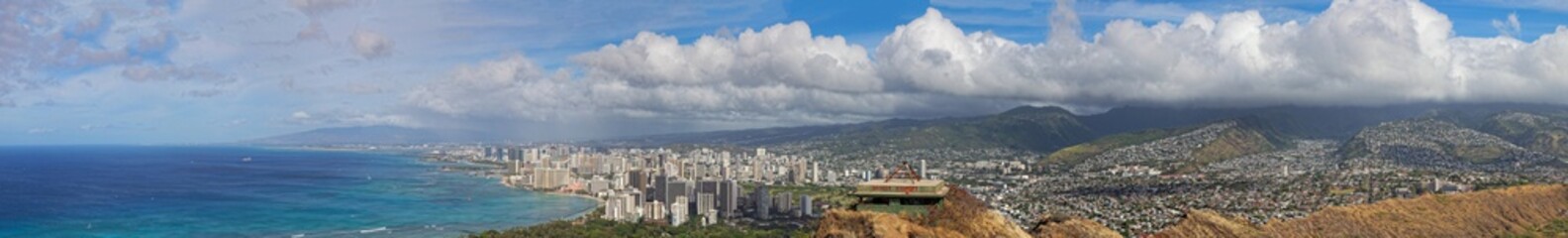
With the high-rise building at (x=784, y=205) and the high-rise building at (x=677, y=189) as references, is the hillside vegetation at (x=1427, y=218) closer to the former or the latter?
the high-rise building at (x=784, y=205)

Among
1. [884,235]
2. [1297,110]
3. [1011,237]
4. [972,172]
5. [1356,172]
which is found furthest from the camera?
[1297,110]

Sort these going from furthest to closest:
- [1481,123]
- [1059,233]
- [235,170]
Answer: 1. [235,170]
2. [1481,123]
3. [1059,233]

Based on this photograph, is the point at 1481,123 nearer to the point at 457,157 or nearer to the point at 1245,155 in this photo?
the point at 1245,155

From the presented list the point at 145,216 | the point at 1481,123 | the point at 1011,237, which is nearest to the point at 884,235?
the point at 1011,237

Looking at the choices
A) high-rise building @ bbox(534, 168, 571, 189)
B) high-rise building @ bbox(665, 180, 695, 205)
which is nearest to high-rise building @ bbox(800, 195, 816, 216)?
high-rise building @ bbox(665, 180, 695, 205)

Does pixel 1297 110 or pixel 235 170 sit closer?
pixel 235 170

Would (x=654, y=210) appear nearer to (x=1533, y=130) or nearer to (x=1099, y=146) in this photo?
(x=1099, y=146)

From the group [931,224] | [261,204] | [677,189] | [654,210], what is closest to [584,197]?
[677,189]

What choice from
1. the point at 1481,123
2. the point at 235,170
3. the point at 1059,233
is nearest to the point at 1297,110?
the point at 1481,123
